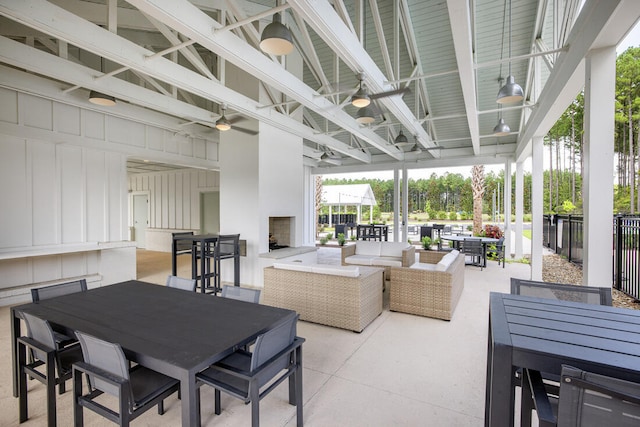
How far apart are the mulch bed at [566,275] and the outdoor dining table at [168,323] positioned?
515 cm

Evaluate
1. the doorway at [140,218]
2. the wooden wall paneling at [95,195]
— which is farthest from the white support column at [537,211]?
the doorway at [140,218]

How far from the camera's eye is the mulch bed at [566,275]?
4383 mm

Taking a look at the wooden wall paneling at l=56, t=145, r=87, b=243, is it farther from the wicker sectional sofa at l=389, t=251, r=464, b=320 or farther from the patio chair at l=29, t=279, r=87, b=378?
the wicker sectional sofa at l=389, t=251, r=464, b=320

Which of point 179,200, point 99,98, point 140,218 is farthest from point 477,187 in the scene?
point 140,218

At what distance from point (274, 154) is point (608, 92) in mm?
5480

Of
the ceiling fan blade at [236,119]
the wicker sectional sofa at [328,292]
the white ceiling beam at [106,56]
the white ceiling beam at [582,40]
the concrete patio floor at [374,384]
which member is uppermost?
the ceiling fan blade at [236,119]

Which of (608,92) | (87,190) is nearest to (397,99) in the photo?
(608,92)

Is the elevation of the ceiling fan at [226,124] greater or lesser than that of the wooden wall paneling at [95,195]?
greater

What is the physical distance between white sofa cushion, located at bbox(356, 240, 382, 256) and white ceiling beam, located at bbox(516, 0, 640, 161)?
4.13 meters

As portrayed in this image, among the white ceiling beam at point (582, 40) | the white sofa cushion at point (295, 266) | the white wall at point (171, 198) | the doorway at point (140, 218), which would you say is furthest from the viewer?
the doorway at point (140, 218)

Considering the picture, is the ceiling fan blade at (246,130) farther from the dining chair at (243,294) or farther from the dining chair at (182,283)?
the dining chair at (243,294)

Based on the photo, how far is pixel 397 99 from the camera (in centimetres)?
570

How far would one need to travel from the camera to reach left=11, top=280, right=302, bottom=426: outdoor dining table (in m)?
1.64

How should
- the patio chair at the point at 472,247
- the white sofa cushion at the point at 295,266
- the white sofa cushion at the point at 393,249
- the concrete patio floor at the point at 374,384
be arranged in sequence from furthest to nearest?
the patio chair at the point at 472,247, the white sofa cushion at the point at 393,249, the white sofa cushion at the point at 295,266, the concrete patio floor at the point at 374,384
